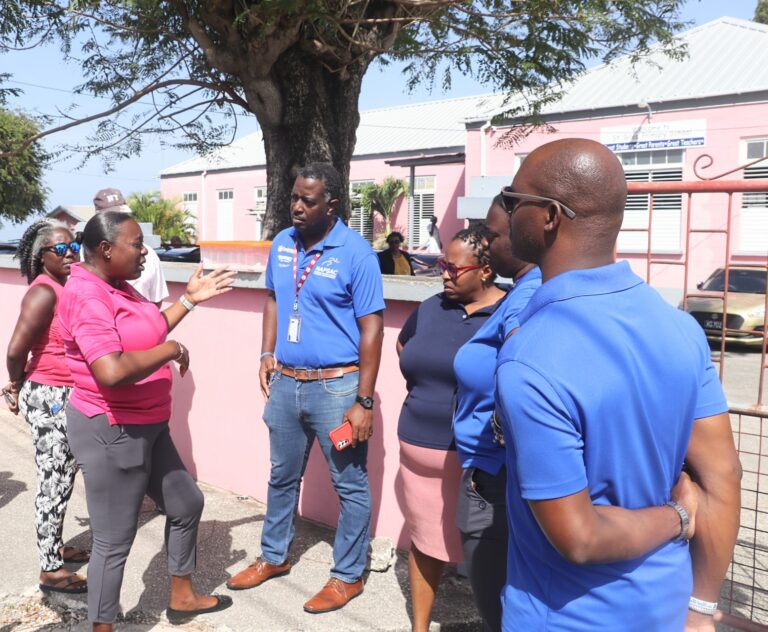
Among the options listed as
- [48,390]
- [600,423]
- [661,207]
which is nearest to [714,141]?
[661,207]

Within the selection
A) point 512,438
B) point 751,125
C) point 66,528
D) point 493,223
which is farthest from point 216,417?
point 751,125

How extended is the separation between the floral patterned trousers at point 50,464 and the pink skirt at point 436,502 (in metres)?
1.94

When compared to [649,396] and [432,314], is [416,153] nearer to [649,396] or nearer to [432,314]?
[432,314]

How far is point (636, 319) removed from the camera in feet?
5.33

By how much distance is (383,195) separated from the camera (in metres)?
26.9

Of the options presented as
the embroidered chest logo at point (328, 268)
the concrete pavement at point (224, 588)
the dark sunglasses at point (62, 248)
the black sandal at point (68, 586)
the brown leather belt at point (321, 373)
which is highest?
the dark sunglasses at point (62, 248)

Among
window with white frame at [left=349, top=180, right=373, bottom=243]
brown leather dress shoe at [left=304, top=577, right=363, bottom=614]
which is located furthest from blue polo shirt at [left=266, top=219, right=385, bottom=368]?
window with white frame at [left=349, top=180, right=373, bottom=243]

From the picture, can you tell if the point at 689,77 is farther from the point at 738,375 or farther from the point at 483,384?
the point at 483,384

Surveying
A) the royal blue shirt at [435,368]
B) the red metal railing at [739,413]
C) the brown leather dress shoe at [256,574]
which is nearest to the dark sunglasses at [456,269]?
the royal blue shirt at [435,368]

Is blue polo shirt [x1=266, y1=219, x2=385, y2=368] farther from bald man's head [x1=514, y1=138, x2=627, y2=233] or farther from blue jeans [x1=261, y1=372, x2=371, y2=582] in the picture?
bald man's head [x1=514, y1=138, x2=627, y2=233]

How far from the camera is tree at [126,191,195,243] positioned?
3247 cm

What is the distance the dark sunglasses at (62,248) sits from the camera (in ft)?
13.9

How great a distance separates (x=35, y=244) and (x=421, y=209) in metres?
22.5

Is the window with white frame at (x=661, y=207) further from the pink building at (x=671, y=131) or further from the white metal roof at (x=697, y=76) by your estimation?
the white metal roof at (x=697, y=76)
